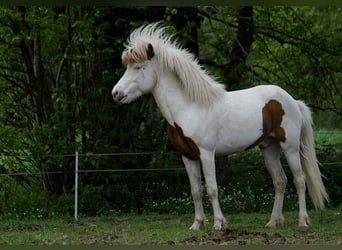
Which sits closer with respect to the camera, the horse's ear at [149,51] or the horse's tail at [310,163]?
the horse's ear at [149,51]

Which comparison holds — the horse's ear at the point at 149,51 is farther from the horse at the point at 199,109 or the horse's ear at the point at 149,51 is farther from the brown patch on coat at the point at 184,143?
the brown patch on coat at the point at 184,143

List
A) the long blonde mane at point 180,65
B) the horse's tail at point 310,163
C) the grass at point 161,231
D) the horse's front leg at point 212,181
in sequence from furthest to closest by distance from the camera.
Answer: the horse's tail at point 310,163, the long blonde mane at point 180,65, the horse's front leg at point 212,181, the grass at point 161,231

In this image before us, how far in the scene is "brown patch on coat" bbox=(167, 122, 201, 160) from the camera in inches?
299

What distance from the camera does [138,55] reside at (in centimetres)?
764

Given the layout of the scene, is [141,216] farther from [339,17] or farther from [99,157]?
[339,17]

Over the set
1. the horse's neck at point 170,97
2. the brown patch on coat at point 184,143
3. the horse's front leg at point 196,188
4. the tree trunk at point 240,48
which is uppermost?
the tree trunk at point 240,48

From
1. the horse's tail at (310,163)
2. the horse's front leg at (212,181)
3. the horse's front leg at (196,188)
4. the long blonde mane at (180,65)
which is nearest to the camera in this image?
the horse's front leg at (212,181)

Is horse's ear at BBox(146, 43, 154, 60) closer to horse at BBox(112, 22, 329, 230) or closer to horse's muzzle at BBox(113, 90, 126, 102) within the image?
horse at BBox(112, 22, 329, 230)

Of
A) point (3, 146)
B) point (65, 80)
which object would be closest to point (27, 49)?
point (65, 80)

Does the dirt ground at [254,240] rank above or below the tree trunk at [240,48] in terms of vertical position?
below

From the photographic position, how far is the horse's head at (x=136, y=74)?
764 cm

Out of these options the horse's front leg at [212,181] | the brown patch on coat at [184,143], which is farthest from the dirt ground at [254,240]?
the brown patch on coat at [184,143]

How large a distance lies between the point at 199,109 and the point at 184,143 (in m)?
0.41

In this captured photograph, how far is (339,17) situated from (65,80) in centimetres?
565
